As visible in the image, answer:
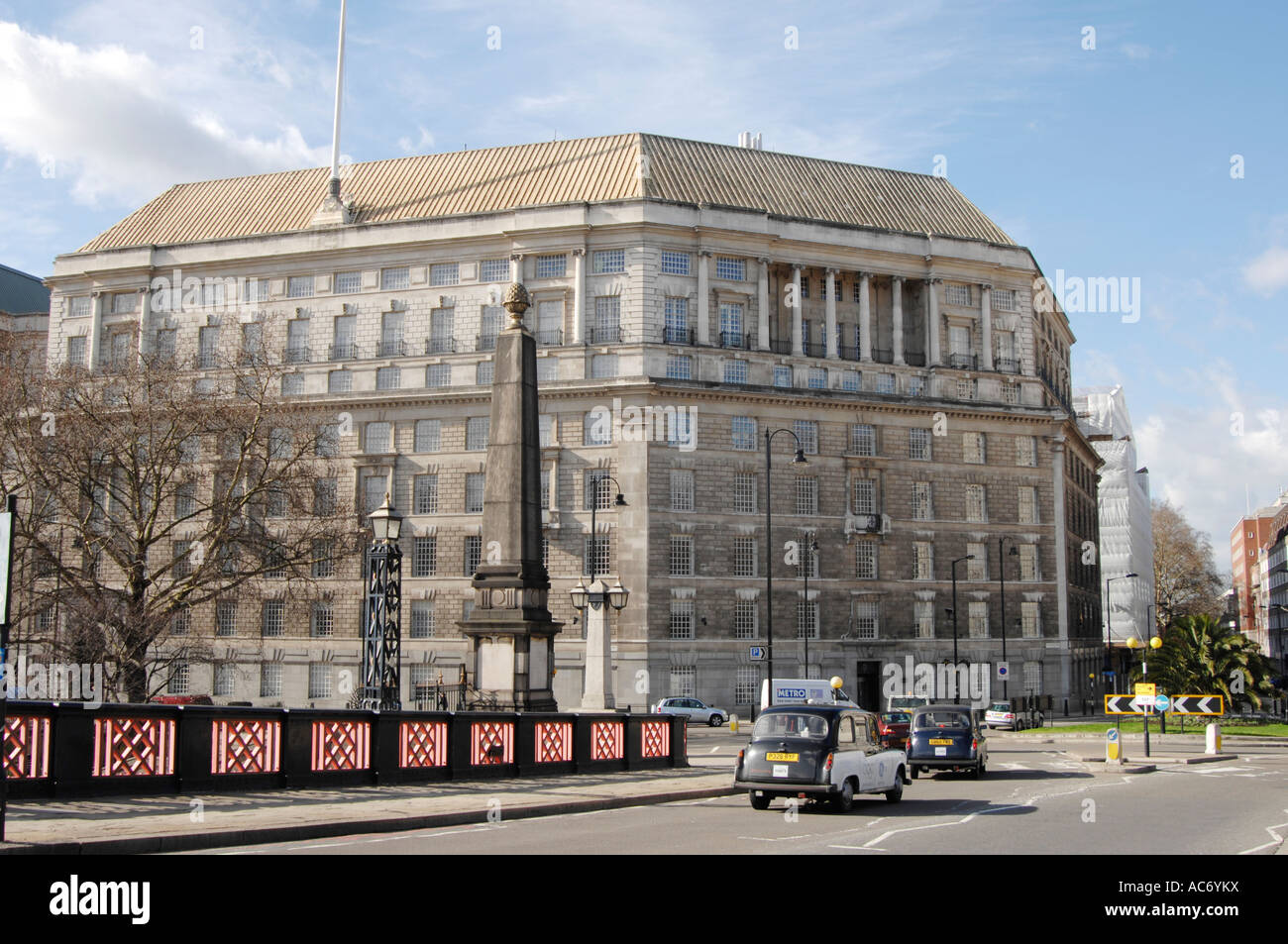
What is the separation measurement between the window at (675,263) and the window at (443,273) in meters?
11.5

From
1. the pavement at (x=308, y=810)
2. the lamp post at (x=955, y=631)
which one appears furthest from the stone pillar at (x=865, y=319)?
the pavement at (x=308, y=810)

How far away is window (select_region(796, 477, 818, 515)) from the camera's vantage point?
218 ft

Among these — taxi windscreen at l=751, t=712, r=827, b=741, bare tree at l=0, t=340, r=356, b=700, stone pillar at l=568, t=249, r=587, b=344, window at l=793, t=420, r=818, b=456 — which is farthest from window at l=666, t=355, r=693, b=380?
taxi windscreen at l=751, t=712, r=827, b=741

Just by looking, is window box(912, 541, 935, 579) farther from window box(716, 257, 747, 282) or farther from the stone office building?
window box(716, 257, 747, 282)

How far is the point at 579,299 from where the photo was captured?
66500mm

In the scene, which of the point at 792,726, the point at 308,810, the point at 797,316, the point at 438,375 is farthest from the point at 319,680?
the point at 308,810

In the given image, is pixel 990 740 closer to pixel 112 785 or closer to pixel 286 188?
pixel 112 785

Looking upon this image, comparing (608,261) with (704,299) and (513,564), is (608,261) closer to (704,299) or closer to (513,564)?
(704,299)

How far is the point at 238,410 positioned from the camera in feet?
145

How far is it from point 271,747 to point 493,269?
5138 cm

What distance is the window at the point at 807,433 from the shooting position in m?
66.9

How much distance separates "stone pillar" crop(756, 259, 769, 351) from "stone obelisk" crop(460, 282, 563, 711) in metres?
39.8

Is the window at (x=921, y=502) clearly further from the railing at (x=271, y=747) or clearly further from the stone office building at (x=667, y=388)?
the railing at (x=271, y=747)

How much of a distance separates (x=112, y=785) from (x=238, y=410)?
1127 inches
